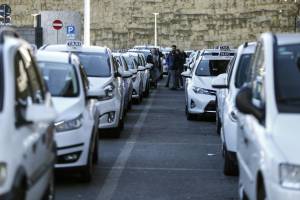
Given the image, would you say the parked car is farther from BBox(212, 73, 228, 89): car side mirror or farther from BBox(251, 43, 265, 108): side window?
BBox(251, 43, 265, 108): side window

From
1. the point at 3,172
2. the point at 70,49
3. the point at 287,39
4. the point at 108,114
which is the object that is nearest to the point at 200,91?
the point at 70,49

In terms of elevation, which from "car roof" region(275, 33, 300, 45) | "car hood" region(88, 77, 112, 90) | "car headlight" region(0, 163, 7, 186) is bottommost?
"car hood" region(88, 77, 112, 90)

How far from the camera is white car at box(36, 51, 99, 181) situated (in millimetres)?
10102

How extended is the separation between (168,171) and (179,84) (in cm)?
2561

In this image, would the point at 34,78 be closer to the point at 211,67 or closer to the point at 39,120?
the point at 39,120

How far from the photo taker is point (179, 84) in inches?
1473

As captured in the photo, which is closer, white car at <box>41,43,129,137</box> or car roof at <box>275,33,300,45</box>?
car roof at <box>275,33,300,45</box>

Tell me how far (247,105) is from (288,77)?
678mm

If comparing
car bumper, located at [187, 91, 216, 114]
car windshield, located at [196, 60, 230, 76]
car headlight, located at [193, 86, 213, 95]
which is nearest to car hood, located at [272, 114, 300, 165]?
car bumper, located at [187, 91, 216, 114]

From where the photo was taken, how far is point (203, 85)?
20.2m

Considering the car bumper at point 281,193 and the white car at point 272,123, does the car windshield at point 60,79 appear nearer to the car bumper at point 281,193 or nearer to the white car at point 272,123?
the white car at point 272,123

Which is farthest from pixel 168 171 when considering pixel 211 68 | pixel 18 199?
pixel 211 68

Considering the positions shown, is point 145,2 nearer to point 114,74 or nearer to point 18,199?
point 114,74

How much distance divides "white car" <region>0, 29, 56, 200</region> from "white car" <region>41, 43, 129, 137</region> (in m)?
7.81
